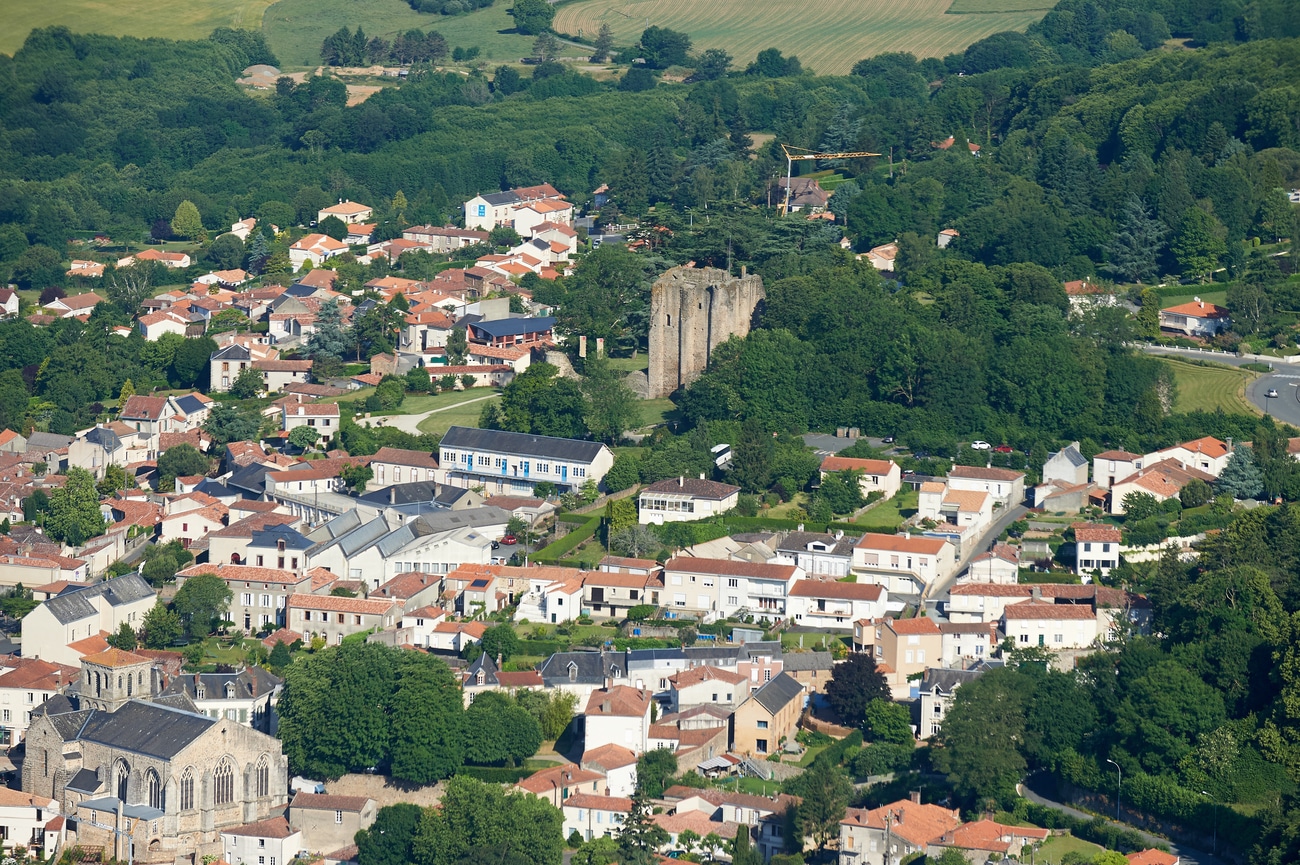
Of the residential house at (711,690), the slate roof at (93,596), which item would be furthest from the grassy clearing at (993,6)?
the residential house at (711,690)

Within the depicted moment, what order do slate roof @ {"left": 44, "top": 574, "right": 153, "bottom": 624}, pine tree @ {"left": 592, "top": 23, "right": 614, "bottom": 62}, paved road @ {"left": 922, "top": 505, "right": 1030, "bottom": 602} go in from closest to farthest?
slate roof @ {"left": 44, "top": 574, "right": 153, "bottom": 624} < paved road @ {"left": 922, "top": 505, "right": 1030, "bottom": 602} < pine tree @ {"left": 592, "top": 23, "right": 614, "bottom": 62}

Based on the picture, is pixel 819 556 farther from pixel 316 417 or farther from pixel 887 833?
pixel 316 417

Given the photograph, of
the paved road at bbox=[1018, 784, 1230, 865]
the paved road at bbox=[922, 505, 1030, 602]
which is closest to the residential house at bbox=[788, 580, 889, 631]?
the paved road at bbox=[922, 505, 1030, 602]

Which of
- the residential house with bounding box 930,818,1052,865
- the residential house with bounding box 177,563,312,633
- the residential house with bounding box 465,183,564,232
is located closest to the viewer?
the residential house with bounding box 930,818,1052,865

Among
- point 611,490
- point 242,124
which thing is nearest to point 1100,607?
point 611,490

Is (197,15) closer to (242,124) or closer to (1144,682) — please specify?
(242,124)

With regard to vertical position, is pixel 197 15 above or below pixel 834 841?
above

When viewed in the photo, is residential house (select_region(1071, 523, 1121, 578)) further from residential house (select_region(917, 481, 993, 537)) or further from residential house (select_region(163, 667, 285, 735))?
residential house (select_region(163, 667, 285, 735))
